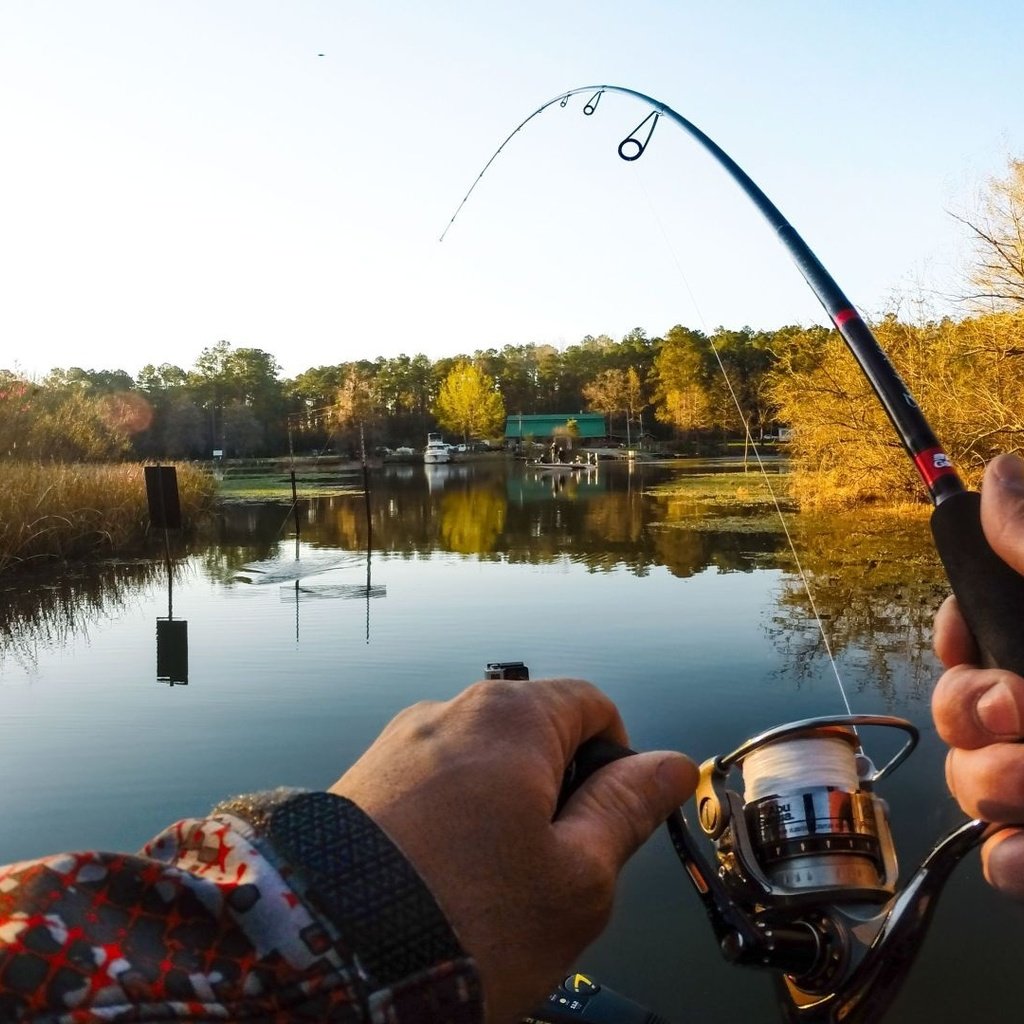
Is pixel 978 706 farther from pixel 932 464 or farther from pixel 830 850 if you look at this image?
pixel 932 464

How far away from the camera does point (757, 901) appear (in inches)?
44.5

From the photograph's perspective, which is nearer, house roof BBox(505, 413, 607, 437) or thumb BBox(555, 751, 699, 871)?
thumb BBox(555, 751, 699, 871)

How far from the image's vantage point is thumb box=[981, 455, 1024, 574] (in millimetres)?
1011

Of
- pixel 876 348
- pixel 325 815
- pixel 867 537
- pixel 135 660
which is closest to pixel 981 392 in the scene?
pixel 867 537

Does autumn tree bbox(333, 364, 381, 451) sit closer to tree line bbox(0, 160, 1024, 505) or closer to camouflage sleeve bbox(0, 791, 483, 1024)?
tree line bbox(0, 160, 1024, 505)

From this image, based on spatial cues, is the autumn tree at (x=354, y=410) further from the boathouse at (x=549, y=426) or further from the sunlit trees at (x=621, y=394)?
the sunlit trees at (x=621, y=394)

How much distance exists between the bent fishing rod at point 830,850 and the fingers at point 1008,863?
0.07ft

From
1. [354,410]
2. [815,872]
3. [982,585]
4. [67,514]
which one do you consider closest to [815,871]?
[815,872]

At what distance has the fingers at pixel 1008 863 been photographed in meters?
1.02

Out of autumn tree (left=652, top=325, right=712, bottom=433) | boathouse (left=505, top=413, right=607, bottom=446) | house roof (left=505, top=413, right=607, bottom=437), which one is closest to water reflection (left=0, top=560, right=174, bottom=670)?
autumn tree (left=652, top=325, right=712, bottom=433)

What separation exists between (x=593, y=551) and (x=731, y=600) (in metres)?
4.27

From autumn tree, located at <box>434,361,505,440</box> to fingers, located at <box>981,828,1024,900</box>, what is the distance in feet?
242

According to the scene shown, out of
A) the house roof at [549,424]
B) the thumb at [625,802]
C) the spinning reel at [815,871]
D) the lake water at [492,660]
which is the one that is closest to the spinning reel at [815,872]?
the spinning reel at [815,871]

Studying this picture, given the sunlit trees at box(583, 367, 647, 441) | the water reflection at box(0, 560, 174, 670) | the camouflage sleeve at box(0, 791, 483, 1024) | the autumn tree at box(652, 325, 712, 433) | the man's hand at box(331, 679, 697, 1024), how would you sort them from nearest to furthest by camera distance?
the camouflage sleeve at box(0, 791, 483, 1024) < the man's hand at box(331, 679, 697, 1024) < the water reflection at box(0, 560, 174, 670) < the autumn tree at box(652, 325, 712, 433) < the sunlit trees at box(583, 367, 647, 441)
